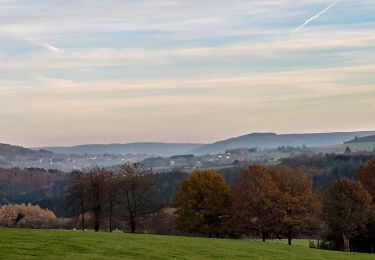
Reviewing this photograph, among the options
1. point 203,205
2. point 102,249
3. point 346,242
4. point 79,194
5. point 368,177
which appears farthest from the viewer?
point 368,177

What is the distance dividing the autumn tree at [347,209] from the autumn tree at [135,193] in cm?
2381

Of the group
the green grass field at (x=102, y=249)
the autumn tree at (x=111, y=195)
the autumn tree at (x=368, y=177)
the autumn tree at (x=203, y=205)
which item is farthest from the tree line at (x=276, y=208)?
the green grass field at (x=102, y=249)

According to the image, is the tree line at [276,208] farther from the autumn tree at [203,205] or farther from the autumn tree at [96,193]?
the autumn tree at [96,193]

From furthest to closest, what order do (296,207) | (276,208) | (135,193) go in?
(135,193), (296,207), (276,208)

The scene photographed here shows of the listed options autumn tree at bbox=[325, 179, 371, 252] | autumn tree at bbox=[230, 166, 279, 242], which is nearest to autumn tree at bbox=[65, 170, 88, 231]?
autumn tree at bbox=[230, 166, 279, 242]

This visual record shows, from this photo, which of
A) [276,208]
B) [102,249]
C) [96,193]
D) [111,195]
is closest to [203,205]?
[276,208]

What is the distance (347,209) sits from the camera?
78.4m

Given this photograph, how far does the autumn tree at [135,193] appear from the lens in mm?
81375

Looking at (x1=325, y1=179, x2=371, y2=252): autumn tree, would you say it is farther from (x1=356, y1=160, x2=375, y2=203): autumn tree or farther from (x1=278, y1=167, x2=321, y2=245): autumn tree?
(x1=356, y1=160, x2=375, y2=203): autumn tree

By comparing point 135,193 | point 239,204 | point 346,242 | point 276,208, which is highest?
point 135,193

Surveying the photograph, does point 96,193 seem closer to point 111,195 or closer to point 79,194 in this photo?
point 79,194

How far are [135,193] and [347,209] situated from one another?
2814 centimetres

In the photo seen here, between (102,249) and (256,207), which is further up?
(102,249)

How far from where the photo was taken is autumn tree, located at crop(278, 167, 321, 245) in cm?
7950
